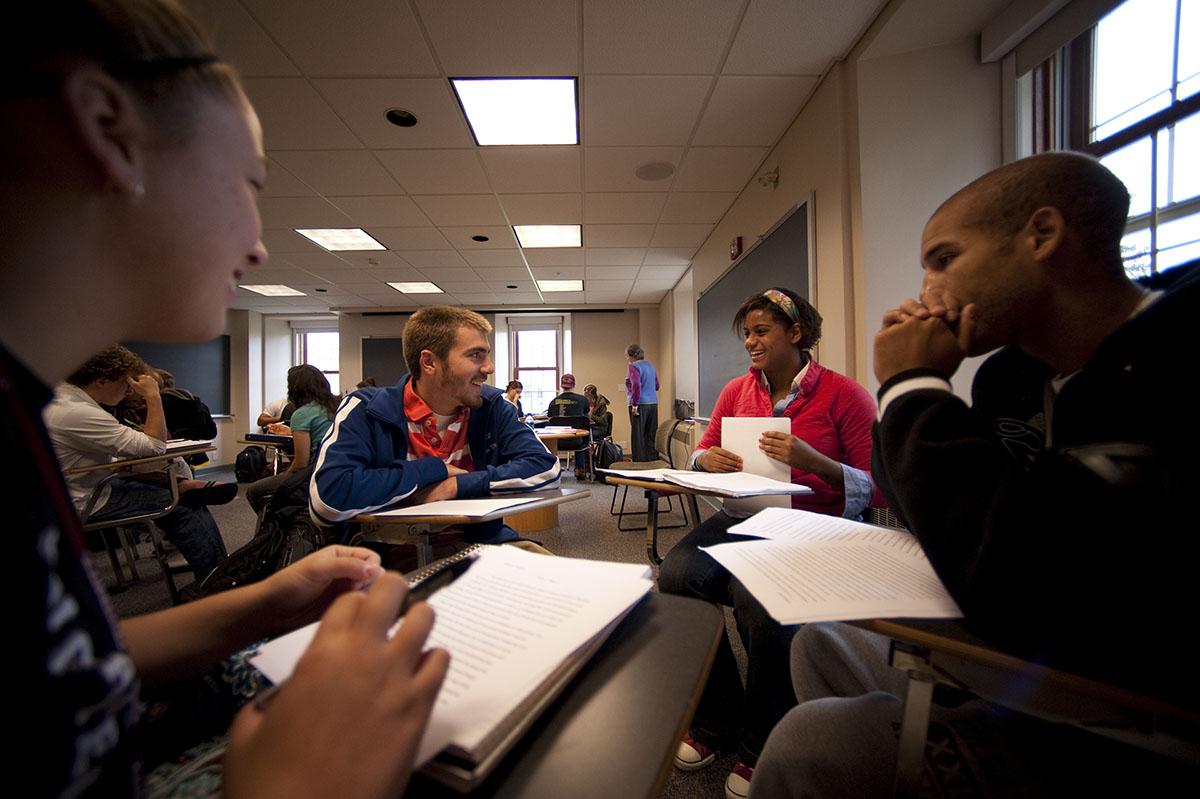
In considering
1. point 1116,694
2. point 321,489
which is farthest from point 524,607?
point 321,489

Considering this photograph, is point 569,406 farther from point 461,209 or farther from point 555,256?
point 461,209

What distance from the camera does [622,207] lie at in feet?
13.9

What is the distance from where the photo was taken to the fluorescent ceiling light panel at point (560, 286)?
695cm

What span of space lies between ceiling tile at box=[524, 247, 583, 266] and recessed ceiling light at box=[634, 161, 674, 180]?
1.81 metres

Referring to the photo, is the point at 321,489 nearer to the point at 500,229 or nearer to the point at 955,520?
the point at 955,520

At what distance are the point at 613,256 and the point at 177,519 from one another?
4.76 metres

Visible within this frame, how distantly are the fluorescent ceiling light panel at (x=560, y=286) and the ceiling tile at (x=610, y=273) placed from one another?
29cm

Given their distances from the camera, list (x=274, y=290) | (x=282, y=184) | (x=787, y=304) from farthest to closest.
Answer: (x=274, y=290) < (x=282, y=184) < (x=787, y=304)

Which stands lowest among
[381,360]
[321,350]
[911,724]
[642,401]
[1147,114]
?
[911,724]

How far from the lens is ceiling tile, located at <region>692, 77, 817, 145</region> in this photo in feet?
8.49

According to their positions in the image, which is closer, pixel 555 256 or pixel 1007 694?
pixel 1007 694

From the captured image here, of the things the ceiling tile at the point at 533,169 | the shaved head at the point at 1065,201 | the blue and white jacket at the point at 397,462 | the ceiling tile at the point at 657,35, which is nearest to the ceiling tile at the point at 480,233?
the ceiling tile at the point at 533,169

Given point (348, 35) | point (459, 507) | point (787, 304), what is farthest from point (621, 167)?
point (459, 507)

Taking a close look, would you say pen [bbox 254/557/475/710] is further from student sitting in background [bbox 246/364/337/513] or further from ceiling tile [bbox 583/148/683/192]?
ceiling tile [bbox 583/148/683/192]
